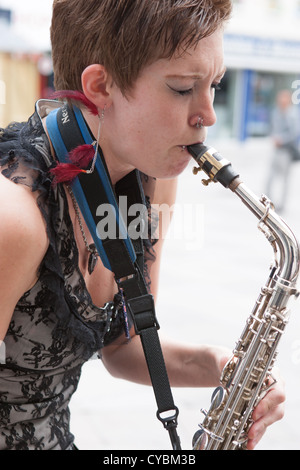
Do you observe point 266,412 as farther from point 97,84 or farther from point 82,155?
point 97,84

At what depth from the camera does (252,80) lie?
13883 mm

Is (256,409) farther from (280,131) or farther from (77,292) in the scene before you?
(280,131)

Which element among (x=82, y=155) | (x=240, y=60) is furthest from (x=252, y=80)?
(x=82, y=155)

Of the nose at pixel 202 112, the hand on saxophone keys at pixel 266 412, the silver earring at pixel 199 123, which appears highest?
the nose at pixel 202 112

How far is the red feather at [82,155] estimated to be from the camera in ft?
4.28

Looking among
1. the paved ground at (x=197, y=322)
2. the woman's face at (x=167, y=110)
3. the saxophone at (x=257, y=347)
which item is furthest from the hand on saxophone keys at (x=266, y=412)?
the paved ground at (x=197, y=322)

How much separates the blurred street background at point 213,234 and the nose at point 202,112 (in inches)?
36.3

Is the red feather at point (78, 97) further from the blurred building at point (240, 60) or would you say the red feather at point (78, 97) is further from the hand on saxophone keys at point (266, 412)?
the blurred building at point (240, 60)

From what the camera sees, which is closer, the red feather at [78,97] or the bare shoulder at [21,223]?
the bare shoulder at [21,223]

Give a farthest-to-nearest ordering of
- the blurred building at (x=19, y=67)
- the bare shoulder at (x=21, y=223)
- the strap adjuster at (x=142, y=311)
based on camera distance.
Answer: the blurred building at (x=19, y=67) < the strap adjuster at (x=142, y=311) < the bare shoulder at (x=21, y=223)

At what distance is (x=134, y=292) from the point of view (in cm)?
141

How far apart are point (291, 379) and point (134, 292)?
2795 millimetres

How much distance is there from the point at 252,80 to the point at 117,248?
13.2 meters

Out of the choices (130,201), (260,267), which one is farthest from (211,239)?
(130,201)
